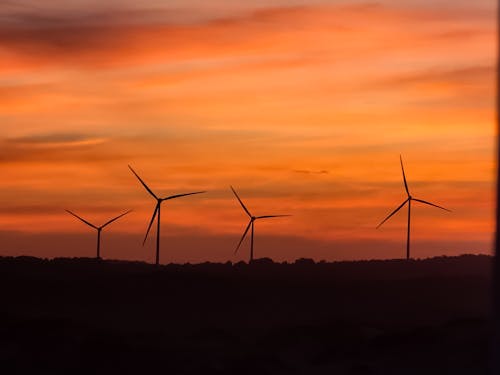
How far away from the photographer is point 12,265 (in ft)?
474

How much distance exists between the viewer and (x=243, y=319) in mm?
101062

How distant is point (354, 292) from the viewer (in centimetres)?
11906

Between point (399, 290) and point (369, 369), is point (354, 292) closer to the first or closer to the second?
point (399, 290)

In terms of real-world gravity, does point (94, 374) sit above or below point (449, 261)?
below

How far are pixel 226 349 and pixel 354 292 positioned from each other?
44.8m

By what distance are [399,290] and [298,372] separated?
173 ft

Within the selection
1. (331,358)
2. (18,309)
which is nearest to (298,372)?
(331,358)

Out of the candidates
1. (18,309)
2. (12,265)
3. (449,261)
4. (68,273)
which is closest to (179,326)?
(18,309)

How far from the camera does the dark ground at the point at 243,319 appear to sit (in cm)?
6900

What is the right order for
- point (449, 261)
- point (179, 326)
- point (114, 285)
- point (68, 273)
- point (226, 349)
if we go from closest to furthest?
point (226, 349)
point (179, 326)
point (114, 285)
point (68, 273)
point (449, 261)

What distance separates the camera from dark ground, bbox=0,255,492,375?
69.0m

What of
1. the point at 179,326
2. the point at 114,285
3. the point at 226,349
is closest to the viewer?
the point at 226,349

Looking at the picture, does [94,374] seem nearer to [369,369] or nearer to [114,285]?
[369,369]

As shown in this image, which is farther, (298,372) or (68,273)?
(68,273)
